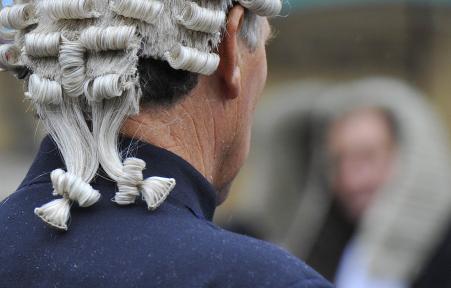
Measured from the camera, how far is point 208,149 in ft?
6.52

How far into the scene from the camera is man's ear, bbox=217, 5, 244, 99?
74.7 inches

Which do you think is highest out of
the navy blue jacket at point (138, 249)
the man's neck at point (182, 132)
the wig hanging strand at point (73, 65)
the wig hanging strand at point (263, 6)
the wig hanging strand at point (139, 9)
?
the wig hanging strand at point (263, 6)

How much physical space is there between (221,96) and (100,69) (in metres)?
0.29

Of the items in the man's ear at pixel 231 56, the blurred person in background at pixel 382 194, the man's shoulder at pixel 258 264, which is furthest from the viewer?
the blurred person in background at pixel 382 194

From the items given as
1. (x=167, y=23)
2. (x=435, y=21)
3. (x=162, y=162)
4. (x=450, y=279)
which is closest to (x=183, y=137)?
(x=162, y=162)

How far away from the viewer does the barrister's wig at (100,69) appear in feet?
5.70

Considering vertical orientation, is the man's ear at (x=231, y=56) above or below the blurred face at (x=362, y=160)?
above

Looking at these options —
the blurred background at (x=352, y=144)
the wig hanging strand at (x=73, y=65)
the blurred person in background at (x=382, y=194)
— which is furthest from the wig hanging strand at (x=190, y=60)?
the blurred person in background at (x=382, y=194)

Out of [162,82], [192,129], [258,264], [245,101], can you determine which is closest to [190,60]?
[162,82]

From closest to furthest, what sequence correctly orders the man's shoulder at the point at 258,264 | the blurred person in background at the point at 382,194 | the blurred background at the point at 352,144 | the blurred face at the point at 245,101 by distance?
the man's shoulder at the point at 258,264 → the blurred face at the point at 245,101 → the blurred person in background at the point at 382,194 → the blurred background at the point at 352,144

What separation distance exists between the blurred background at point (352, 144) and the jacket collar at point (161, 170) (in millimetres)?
259

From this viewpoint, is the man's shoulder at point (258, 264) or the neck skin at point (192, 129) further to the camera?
the neck skin at point (192, 129)

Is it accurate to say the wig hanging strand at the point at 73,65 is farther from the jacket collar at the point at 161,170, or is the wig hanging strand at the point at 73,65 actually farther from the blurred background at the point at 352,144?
the blurred background at the point at 352,144

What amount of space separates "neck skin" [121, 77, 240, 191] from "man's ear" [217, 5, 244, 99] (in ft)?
0.11
